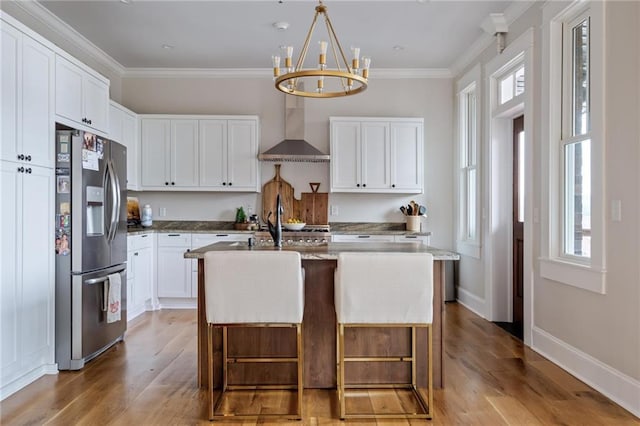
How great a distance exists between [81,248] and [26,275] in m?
0.41

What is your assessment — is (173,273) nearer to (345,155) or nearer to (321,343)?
(345,155)

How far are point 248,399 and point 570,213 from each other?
2.65 meters

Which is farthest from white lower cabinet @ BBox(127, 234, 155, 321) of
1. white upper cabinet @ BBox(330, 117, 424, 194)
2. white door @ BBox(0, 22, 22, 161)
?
white upper cabinet @ BBox(330, 117, 424, 194)

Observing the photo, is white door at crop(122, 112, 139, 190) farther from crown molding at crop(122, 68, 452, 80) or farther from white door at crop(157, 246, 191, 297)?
white door at crop(157, 246, 191, 297)

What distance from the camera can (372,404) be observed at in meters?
2.62

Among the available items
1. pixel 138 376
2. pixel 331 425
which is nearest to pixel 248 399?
pixel 331 425

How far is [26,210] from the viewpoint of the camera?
9.66 feet

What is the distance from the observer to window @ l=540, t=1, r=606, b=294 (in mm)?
2820

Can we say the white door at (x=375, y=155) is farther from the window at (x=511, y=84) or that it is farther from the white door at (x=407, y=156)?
the window at (x=511, y=84)

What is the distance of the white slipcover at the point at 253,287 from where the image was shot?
2416mm

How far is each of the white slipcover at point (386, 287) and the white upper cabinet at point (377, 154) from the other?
10.4 feet

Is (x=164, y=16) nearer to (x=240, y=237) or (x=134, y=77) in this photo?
(x=134, y=77)

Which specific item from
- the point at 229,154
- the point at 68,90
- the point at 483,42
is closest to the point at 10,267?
the point at 68,90

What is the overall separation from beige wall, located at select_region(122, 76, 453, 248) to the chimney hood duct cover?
0.11 meters
